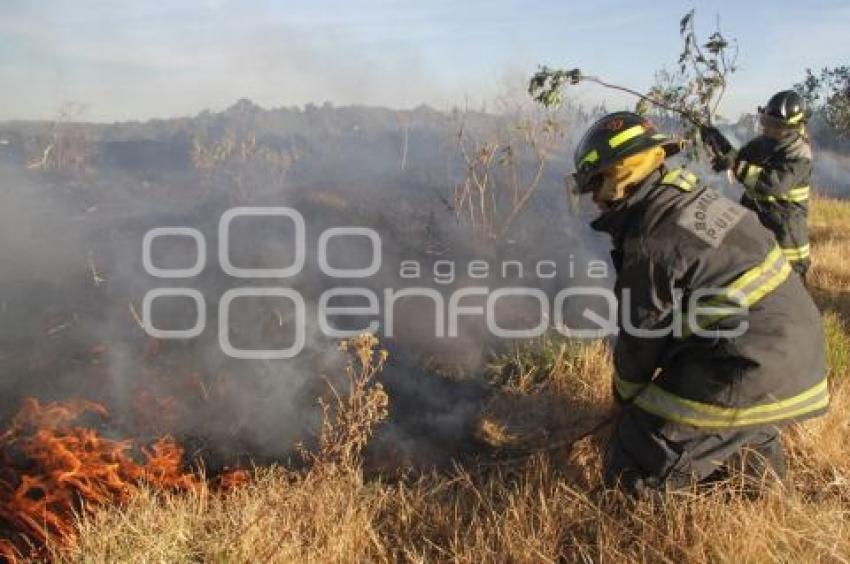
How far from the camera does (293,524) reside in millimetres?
2928

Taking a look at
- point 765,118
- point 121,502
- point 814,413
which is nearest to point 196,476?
point 121,502

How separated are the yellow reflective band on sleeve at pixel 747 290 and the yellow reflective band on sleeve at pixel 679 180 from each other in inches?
15.9

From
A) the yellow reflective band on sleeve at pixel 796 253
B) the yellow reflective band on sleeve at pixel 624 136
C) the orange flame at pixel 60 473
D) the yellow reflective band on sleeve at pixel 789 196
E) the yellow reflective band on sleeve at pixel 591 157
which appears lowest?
the orange flame at pixel 60 473

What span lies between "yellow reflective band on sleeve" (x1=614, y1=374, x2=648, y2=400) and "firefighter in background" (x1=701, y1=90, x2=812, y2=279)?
2932 millimetres

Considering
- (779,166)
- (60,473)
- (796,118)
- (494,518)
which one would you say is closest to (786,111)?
(796,118)

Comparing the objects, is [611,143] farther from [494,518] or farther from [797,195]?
[797,195]

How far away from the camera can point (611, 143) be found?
292 cm

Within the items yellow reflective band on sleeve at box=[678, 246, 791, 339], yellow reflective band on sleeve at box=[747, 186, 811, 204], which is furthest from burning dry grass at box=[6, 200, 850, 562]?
yellow reflective band on sleeve at box=[747, 186, 811, 204]

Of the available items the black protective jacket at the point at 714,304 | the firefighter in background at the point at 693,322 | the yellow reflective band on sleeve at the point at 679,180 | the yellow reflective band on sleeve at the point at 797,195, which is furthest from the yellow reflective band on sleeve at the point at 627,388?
the yellow reflective band on sleeve at the point at 797,195

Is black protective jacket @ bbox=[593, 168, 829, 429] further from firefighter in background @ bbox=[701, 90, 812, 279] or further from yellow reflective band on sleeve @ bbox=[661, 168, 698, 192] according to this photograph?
firefighter in background @ bbox=[701, 90, 812, 279]

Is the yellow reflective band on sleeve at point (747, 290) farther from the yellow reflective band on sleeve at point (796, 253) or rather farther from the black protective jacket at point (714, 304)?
the yellow reflective band on sleeve at point (796, 253)

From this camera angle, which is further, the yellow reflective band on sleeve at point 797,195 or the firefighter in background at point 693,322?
the yellow reflective band on sleeve at point 797,195

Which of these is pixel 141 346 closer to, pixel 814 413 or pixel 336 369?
pixel 336 369

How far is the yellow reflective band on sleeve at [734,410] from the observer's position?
2.79 metres
